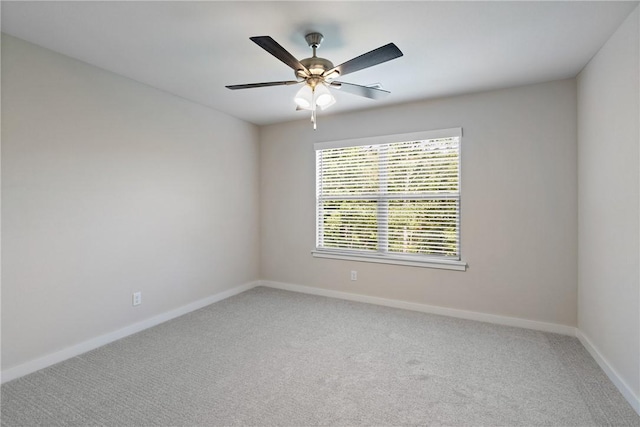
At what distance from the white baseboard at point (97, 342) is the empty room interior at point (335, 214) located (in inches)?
0.7

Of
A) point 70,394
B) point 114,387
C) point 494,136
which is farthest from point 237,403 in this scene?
point 494,136

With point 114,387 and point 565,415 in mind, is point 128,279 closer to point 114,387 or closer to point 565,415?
point 114,387

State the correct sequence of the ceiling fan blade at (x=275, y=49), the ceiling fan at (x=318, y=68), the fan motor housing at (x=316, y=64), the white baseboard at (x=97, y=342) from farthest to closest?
the white baseboard at (x=97, y=342), the fan motor housing at (x=316, y=64), the ceiling fan at (x=318, y=68), the ceiling fan blade at (x=275, y=49)

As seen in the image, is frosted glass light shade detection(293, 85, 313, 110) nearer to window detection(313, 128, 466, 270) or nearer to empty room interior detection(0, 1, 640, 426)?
empty room interior detection(0, 1, 640, 426)

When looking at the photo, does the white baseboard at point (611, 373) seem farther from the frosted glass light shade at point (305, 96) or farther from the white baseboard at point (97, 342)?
the white baseboard at point (97, 342)

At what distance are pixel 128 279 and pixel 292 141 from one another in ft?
8.72

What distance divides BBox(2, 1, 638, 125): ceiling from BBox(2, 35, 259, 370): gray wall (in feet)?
1.01

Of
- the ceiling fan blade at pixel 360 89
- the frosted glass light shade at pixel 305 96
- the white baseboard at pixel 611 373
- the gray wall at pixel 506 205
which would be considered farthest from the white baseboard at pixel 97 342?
the white baseboard at pixel 611 373

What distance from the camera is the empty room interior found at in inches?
77.4

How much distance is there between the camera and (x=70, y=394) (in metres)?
2.06

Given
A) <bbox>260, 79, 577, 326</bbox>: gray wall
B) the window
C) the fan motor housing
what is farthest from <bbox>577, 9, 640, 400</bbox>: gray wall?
the fan motor housing

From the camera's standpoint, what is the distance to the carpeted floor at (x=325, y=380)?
1.85 metres

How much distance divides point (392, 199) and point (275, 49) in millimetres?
2461

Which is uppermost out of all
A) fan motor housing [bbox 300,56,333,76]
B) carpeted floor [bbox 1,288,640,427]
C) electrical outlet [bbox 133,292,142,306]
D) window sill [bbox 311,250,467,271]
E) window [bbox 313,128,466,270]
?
fan motor housing [bbox 300,56,333,76]
